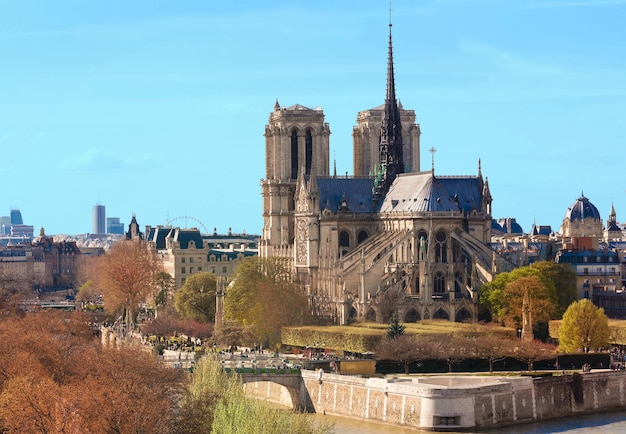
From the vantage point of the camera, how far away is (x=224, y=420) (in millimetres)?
77750

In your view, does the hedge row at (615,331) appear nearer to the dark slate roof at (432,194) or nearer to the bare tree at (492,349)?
the bare tree at (492,349)

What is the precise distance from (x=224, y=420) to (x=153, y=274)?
11080cm

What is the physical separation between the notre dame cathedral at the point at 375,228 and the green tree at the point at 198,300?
685 cm

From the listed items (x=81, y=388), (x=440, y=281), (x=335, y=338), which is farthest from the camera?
(x=440, y=281)

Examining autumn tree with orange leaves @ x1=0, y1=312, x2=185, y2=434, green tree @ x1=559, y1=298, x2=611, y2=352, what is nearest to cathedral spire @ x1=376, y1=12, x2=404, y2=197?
green tree @ x1=559, y1=298, x2=611, y2=352

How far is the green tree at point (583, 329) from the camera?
120 m

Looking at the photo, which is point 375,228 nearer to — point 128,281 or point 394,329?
point 128,281

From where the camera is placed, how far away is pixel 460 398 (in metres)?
98.5

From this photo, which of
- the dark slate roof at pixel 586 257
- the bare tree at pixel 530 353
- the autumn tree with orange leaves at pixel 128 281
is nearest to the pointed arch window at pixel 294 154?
the autumn tree with orange leaves at pixel 128 281

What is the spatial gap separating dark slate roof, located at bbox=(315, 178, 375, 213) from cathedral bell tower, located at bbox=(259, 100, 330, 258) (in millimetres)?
9268

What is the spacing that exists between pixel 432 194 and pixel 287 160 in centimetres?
2611

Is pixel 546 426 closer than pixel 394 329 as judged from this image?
Yes

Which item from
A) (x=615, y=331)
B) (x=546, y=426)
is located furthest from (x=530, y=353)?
(x=546, y=426)

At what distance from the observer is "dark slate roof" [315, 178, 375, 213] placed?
514 feet
